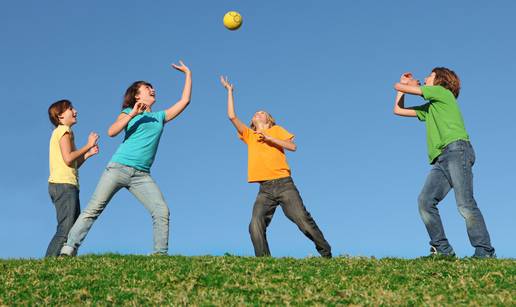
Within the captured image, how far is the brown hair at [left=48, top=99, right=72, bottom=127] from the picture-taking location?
46.9 feet

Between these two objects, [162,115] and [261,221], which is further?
[261,221]

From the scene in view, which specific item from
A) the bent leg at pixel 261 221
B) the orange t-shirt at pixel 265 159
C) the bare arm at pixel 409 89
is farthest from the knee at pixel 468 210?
the bent leg at pixel 261 221

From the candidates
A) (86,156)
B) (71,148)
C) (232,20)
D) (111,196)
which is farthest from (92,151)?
(232,20)

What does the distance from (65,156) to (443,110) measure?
25.1ft

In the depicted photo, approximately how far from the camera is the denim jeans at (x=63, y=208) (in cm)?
1352

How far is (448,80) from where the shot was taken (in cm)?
1359

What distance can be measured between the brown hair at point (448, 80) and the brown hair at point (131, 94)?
19.9 feet

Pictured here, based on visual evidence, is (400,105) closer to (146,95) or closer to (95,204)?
(146,95)

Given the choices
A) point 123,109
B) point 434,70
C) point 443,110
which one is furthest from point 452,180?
point 123,109

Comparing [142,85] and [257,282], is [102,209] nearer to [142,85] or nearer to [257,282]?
[142,85]

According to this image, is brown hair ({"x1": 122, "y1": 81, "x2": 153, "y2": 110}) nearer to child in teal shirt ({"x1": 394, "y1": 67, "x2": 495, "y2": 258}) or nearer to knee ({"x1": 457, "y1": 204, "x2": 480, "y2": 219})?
child in teal shirt ({"x1": 394, "y1": 67, "x2": 495, "y2": 258})

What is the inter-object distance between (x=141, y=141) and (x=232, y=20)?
13.1 ft

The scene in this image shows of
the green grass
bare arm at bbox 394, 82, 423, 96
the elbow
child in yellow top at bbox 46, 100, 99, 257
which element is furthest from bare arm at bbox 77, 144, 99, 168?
bare arm at bbox 394, 82, 423, 96

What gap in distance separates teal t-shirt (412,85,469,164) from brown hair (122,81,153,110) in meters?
5.80
